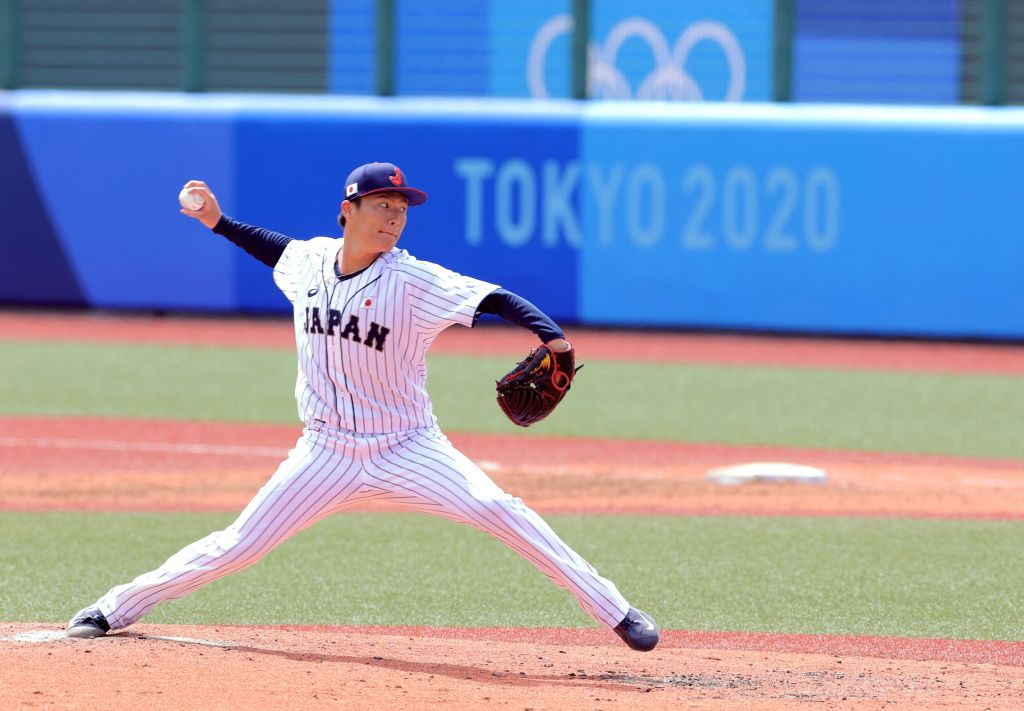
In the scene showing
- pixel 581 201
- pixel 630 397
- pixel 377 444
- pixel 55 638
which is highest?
pixel 377 444

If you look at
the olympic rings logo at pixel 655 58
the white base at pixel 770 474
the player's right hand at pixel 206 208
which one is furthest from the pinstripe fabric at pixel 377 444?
the olympic rings logo at pixel 655 58

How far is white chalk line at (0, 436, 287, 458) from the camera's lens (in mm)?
10617

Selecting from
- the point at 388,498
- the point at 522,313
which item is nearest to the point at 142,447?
the point at 388,498

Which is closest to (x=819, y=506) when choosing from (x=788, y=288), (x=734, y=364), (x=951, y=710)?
(x=951, y=710)

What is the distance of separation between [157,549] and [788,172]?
8.94 metres

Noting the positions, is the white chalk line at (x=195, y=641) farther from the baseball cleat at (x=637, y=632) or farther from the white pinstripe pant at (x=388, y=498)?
the baseball cleat at (x=637, y=632)

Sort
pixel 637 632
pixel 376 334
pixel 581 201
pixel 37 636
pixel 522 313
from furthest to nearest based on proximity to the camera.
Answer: pixel 581 201 < pixel 37 636 < pixel 637 632 < pixel 376 334 < pixel 522 313

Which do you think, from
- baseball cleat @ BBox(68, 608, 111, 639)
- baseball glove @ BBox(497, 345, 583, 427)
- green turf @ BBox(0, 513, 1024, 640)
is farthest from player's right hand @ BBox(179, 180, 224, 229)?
green turf @ BBox(0, 513, 1024, 640)

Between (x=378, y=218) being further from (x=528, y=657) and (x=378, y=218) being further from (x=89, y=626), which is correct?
(x=89, y=626)

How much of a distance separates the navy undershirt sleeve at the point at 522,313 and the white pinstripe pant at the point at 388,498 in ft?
1.66

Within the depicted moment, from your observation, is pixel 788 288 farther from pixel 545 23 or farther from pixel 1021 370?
pixel 545 23

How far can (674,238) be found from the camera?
15852mm

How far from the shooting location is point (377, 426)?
5.61m

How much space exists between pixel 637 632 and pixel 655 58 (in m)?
11.8
